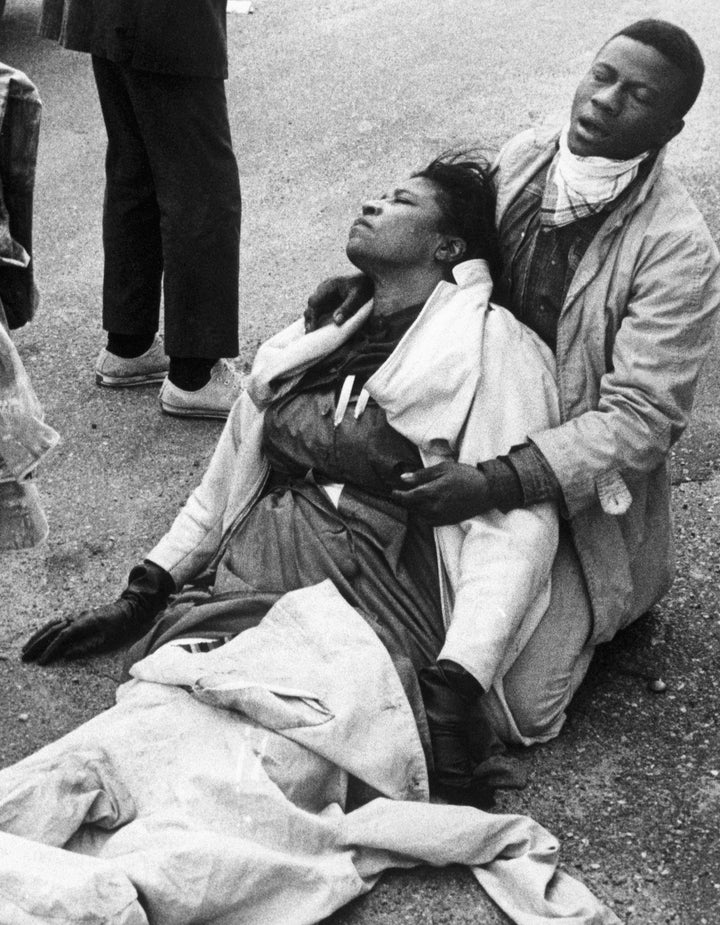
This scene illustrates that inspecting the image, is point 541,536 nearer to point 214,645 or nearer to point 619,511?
point 619,511

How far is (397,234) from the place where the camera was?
364 centimetres

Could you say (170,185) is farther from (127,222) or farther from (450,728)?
(450,728)

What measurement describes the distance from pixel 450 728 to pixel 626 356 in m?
0.95

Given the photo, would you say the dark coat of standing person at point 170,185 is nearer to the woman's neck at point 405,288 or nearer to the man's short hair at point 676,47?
the woman's neck at point 405,288

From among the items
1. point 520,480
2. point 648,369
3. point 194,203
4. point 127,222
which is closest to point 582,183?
point 648,369

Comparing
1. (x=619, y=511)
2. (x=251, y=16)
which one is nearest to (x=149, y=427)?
(x=619, y=511)

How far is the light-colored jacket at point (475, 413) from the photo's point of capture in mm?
3332

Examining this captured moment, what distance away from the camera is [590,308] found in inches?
137

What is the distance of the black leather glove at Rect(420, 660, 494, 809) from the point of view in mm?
3234

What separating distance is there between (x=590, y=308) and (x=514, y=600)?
0.73 meters

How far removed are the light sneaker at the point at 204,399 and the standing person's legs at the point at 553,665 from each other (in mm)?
1818

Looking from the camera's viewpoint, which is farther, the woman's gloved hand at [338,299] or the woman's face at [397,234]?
the woman's gloved hand at [338,299]

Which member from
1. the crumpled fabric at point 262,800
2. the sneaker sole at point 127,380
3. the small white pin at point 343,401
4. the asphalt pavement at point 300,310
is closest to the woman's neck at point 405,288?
the small white pin at point 343,401

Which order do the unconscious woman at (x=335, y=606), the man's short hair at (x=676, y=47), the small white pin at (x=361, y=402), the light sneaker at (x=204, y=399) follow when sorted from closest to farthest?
the unconscious woman at (x=335, y=606)
the man's short hair at (x=676, y=47)
the small white pin at (x=361, y=402)
the light sneaker at (x=204, y=399)
